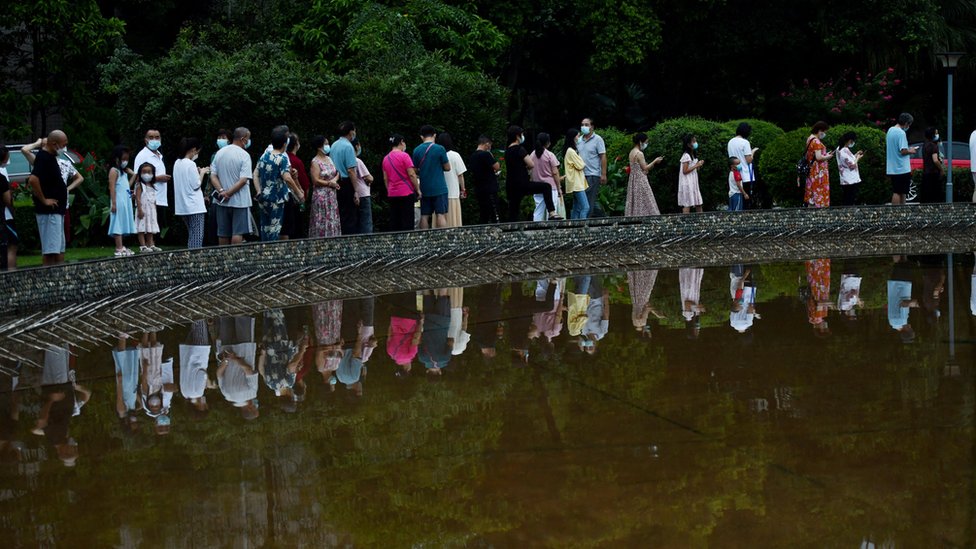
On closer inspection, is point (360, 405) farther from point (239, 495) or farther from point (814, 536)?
point (814, 536)

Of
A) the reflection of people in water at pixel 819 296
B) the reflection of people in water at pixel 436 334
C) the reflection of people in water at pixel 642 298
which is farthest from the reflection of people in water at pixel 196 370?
the reflection of people in water at pixel 819 296

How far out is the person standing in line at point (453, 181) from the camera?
16.0 m

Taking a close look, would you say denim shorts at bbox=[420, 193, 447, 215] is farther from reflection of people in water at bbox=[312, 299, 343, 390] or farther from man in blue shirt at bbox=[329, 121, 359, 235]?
reflection of people in water at bbox=[312, 299, 343, 390]

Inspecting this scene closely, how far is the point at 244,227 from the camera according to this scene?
14.1m

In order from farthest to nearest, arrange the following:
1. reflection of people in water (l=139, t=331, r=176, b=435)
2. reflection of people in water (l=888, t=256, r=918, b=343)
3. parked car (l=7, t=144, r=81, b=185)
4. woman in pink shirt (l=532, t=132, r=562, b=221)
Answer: parked car (l=7, t=144, r=81, b=185)
woman in pink shirt (l=532, t=132, r=562, b=221)
reflection of people in water (l=888, t=256, r=918, b=343)
reflection of people in water (l=139, t=331, r=176, b=435)

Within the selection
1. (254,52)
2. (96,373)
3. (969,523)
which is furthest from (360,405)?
(254,52)

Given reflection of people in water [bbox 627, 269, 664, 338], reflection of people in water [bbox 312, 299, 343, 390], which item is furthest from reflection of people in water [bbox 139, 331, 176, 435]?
reflection of people in water [bbox 627, 269, 664, 338]

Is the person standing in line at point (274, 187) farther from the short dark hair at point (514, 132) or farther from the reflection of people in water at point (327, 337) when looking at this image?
the short dark hair at point (514, 132)

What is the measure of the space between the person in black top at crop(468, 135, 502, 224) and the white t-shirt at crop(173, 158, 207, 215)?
3.81m

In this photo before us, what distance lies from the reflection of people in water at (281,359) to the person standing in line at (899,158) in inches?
416

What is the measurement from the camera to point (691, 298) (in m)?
11.1

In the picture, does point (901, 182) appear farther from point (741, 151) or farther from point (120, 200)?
point (120, 200)

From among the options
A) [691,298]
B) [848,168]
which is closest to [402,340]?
[691,298]

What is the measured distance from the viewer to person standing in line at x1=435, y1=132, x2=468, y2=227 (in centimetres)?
1597
